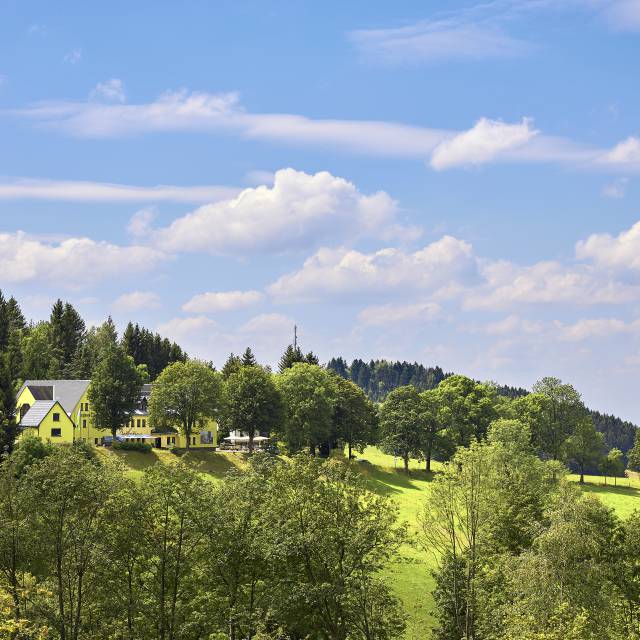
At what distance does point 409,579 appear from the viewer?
72062 millimetres

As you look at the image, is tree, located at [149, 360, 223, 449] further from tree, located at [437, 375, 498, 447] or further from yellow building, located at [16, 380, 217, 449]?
tree, located at [437, 375, 498, 447]

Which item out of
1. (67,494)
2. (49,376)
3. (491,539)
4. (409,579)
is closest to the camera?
(67,494)

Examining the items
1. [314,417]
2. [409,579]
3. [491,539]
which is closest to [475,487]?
[491,539]

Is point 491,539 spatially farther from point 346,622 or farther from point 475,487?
point 346,622

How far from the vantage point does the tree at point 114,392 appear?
119625 mm

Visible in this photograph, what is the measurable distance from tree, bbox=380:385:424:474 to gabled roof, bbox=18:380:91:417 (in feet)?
163

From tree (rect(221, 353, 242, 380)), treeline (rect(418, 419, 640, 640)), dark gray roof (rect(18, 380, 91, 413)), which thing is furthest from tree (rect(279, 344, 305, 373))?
treeline (rect(418, 419, 640, 640))

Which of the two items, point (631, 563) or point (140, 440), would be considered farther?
point (140, 440)

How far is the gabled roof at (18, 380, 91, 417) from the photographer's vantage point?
123 meters

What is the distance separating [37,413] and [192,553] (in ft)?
260

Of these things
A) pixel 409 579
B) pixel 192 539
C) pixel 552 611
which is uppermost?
pixel 192 539

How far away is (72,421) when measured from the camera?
121m

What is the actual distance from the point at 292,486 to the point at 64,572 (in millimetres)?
15394

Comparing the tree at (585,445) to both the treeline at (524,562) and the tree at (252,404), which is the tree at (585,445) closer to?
the tree at (252,404)
